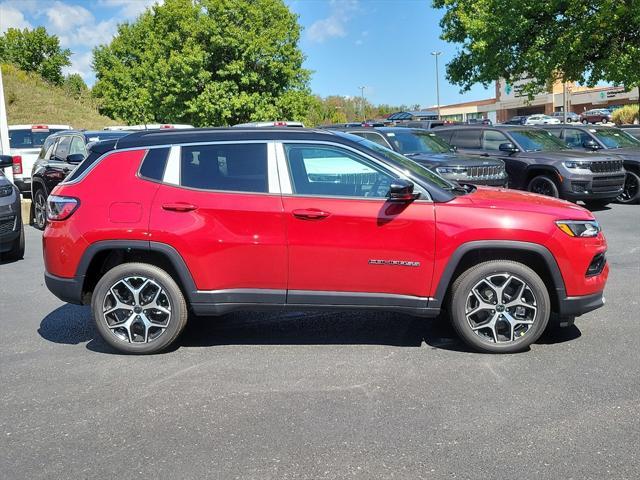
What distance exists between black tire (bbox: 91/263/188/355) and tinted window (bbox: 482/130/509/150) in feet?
34.0

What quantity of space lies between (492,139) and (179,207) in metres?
10.5

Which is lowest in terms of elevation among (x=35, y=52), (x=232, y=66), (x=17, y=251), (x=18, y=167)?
(x=17, y=251)

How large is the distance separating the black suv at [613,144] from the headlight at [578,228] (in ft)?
30.1

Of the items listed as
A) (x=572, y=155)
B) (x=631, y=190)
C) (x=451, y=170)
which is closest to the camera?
Result: (x=451, y=170)

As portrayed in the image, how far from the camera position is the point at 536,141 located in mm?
13852

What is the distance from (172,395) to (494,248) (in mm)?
2520

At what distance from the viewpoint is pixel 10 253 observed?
9484mm

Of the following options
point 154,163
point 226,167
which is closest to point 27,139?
point 154,163

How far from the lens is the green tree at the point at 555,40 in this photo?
2055 centimetres

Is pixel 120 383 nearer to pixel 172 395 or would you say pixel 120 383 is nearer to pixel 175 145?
pixel 172 395

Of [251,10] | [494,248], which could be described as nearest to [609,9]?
[251,10]

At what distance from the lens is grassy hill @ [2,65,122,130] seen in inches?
1719

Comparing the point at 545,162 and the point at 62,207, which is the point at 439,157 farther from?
the point at 62,207

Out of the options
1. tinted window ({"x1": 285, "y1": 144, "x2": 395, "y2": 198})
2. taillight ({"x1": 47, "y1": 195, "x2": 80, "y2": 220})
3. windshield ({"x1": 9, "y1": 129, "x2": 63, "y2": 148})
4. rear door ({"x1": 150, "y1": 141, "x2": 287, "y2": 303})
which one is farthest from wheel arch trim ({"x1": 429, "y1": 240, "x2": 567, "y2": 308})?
windshield ({"x1": 9, "y1": 129, "x2": 63, "y2": 148})
